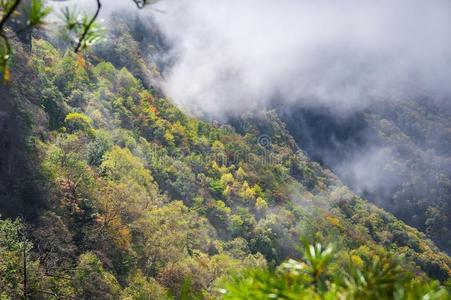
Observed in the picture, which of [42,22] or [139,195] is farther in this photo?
[139,195]

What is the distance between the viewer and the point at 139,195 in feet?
170

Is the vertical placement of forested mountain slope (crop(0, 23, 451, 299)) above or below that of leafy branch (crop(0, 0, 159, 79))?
above

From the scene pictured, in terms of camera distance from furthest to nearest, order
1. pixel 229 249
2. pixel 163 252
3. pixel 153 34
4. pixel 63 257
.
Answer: pixel 153 34 → pixel 229 249 → pixel 163 252 → pixel 63 257

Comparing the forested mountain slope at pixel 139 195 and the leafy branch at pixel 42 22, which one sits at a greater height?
the forested mountain slope at pixel 139 195

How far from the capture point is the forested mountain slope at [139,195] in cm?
2925

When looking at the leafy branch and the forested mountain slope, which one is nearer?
→ the leafy branch

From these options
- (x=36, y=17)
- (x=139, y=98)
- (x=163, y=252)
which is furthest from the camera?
(x=139, y=98)

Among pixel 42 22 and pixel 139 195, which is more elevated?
pixel 139 195

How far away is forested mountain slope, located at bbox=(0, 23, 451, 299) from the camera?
29.2m

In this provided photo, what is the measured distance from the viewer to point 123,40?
13038cm

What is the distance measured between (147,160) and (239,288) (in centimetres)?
7575

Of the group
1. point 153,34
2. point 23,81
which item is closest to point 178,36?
point 153,34

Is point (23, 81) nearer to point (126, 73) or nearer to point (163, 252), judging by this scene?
point (163, 252)

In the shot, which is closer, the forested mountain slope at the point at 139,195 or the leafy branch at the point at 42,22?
the leafy branch at the point at 42,22
